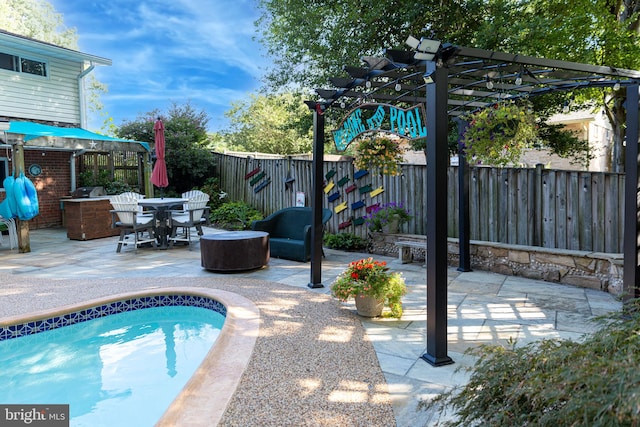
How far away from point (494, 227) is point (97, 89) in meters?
28.1

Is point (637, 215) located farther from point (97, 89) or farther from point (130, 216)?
point (97, 89)

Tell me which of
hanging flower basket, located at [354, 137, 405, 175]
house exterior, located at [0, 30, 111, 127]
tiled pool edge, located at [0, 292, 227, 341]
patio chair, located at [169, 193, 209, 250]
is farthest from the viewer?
house exterior, located at [0, 30, 111, 127]

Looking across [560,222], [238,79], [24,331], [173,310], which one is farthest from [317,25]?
[238,79]

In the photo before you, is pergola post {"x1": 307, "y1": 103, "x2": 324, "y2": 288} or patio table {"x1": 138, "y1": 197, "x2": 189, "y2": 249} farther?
patio table {"x1": 138, "y1": 197, "x2": 189, "y2": 249}

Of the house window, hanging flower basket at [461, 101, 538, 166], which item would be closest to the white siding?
the house window

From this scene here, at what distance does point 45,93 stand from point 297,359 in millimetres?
11320

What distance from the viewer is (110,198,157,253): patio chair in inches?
316

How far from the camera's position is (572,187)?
576cm

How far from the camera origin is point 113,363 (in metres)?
3.83

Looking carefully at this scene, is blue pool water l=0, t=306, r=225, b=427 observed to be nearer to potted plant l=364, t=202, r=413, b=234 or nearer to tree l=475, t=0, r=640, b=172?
potted plant l=364, t=202, r=413, b=234

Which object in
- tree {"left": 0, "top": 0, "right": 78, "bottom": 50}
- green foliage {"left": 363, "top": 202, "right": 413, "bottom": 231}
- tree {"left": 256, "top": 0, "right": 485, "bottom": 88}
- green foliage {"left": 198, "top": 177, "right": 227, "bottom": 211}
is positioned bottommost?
green foliage {"left": 363, "top": 202, "right": 413, "bottom": 231}

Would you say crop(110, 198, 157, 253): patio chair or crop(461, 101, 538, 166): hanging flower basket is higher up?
crop(461, 101, 538, 166): hanging flower basket

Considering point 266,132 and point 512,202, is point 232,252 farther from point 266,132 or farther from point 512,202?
point 266,132

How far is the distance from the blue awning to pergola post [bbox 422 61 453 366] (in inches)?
302
